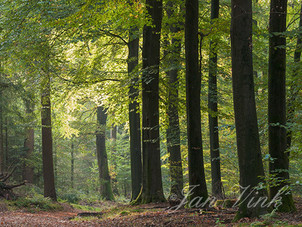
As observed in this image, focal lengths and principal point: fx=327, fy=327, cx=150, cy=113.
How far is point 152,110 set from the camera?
437 inches

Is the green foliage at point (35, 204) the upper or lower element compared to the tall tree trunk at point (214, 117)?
lower

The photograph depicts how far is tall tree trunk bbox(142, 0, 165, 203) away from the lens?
11.1 meters

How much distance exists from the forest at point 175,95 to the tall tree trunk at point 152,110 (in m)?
0.04

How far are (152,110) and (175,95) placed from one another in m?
2.96

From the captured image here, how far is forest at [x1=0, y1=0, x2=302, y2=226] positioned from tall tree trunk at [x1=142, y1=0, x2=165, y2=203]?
Result: 0.04 metres

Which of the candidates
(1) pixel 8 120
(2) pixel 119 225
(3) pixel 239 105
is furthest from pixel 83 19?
(1) pixel 8 120

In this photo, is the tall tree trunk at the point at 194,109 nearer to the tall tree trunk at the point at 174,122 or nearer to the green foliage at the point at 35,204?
the tall tree trunk at the point at 174,122

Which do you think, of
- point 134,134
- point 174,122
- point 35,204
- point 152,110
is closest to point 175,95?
point 174,122

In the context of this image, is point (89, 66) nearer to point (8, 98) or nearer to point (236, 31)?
point (8, 98)

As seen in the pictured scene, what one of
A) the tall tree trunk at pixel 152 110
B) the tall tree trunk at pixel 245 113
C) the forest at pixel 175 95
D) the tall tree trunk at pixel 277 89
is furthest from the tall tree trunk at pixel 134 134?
the tall tree trunk at pixel 245 113

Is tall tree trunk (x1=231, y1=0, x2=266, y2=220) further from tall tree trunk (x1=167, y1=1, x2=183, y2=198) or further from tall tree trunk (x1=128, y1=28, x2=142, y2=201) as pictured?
tall tree trunk (x1=128, y1=28, x2=142, y2=201)

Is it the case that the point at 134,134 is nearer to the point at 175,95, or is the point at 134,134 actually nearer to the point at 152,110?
the point at 175,95

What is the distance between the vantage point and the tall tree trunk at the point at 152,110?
36.3 feet

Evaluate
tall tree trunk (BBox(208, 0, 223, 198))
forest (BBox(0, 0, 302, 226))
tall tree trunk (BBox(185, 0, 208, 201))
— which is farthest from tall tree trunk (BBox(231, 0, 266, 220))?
tall tree trunk (BBox(208, 0, 223, 198))
